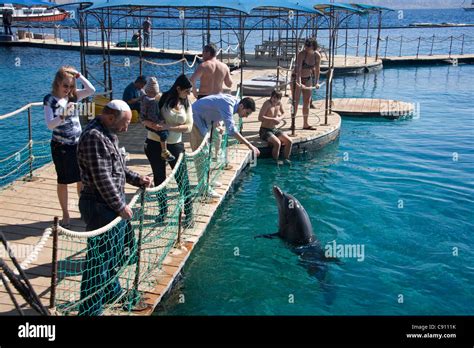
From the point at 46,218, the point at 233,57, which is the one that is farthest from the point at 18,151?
the point at 233,57

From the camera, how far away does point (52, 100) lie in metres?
6.07

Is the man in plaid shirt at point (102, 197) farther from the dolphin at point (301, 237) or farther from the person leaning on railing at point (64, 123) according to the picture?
the dolphin at point (301, 237)

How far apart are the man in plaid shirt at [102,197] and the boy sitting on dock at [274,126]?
661 centimetres

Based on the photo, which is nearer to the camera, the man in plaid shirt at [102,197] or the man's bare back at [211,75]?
the man in plaid shirt at [102,197]

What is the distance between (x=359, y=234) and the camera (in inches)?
337

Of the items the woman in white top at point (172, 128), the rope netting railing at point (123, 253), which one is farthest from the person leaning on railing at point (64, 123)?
the woman in white top at point (172, 128)

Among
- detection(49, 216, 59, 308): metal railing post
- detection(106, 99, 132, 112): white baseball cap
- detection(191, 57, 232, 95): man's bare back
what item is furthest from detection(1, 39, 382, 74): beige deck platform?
detection(49, 216, 59, 308): metal railing post

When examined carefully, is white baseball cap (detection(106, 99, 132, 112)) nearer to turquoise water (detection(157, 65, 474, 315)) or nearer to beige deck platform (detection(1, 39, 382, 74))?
turquoise water (detection(157, 65, 474, 315))

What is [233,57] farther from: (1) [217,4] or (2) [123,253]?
(2) [123,253]

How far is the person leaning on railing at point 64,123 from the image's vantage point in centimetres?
604
